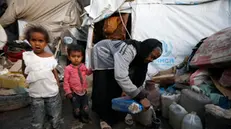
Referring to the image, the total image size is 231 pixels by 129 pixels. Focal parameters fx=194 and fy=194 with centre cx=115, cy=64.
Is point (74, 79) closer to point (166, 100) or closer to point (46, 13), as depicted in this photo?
point (166, 100)

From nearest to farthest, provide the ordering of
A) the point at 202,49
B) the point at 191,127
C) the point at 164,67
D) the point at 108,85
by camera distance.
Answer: the point at 191,127, the point at 108,85, the point at 202,49, the point at 164,67

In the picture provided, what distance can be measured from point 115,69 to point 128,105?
406 millimetres

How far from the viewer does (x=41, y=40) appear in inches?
77.2

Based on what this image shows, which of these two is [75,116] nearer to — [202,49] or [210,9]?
[202,49]

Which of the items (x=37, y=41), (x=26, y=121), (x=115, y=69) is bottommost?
(x=26, y=121)

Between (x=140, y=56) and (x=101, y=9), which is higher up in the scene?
(x=101, y=9)

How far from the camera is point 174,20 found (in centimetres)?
437

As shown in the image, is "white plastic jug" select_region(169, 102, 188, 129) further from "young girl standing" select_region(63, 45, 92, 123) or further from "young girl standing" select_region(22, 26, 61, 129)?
"young girl standing" select_region(22, 26, 61, 129)

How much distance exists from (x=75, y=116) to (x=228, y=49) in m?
2.33

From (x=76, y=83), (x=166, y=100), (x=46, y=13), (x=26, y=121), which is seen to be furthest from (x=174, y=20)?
(x=26, y=121)

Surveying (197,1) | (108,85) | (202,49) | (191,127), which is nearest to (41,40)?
(108,85)

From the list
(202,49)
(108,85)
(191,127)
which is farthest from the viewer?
(202,49)

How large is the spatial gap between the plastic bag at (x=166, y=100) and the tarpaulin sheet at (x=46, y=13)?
3570mm

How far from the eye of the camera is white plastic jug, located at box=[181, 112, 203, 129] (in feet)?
7.12
